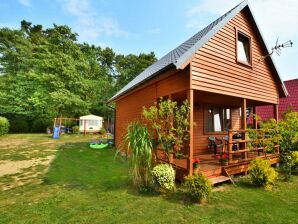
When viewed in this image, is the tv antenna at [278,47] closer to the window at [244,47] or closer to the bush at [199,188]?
the window at [244,47]

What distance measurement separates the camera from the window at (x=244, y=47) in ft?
25.7

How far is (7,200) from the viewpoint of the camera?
452cm

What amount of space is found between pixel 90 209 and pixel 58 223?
0.70 metres

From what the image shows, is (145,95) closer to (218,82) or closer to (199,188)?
(218,82)

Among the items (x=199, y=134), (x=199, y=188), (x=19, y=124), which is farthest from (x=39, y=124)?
(x=199, y=188)

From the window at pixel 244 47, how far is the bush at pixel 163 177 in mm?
5708

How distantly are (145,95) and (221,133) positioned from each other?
4.91 m

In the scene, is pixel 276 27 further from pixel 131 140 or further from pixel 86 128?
pixel 86 128

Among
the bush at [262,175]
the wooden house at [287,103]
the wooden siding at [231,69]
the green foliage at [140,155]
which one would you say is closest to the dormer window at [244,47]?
the wooden siding at [231,69]

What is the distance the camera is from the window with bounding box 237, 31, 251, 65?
7.85 meters

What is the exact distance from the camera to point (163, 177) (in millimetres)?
4855

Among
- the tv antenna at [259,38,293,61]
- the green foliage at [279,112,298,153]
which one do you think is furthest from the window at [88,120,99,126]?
the green foliage at [279,112,298,153]

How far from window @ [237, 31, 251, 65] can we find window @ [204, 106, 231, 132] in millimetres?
3035

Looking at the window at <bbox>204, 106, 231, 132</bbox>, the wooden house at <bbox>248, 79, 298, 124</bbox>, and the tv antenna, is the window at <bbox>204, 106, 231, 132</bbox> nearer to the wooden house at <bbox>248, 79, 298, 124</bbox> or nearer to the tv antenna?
the tv antenna
